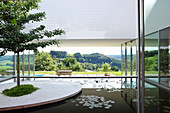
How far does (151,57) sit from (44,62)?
10.3m

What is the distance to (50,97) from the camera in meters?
3.36

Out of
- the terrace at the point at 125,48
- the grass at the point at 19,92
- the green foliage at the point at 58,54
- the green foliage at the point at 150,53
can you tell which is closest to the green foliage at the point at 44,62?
the green foliage at the point at 58,54

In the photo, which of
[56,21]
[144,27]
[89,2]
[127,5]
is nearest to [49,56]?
[56,21]

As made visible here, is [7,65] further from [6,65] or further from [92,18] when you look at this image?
[92,18]

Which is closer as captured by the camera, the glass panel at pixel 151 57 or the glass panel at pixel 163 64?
the glass panel at pixel 151 57

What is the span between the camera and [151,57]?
1.20 metres

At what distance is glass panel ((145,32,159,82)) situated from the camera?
3.73 feet

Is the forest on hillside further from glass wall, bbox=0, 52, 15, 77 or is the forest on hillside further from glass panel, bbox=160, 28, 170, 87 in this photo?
glass panel, bbox=160, 28, 170, 87

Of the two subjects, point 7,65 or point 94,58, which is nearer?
point 7,65

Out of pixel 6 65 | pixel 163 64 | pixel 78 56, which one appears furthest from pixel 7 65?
pixel 163 64

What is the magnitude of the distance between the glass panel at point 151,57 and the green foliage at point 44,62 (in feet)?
32.7

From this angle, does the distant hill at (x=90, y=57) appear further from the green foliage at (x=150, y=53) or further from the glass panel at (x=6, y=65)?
the green foliage at (x=150, y=53)

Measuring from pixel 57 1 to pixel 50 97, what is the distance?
4.89m

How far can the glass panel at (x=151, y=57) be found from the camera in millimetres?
1138
